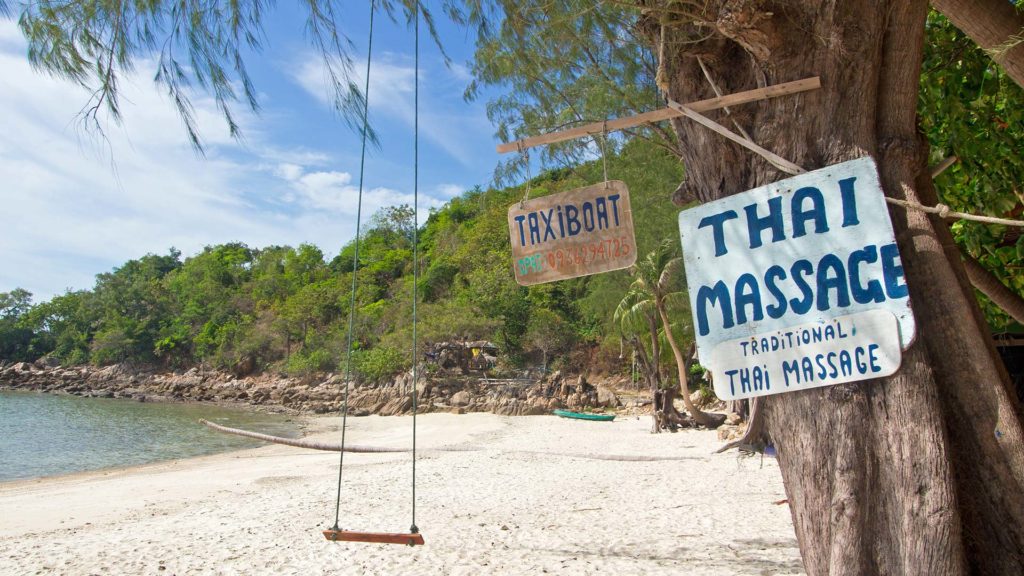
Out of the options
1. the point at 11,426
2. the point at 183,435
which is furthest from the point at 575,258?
the point at 11,426

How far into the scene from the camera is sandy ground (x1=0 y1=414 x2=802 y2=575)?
5137mm

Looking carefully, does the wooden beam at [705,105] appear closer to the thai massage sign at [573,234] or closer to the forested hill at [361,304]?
the thai massage sign at [573,234]

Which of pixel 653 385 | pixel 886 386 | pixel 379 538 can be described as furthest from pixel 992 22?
pixel 653 385

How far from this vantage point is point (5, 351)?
5972 cm

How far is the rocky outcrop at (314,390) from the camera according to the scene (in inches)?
1000

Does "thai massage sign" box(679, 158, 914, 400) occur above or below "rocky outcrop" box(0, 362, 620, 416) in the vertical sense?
below

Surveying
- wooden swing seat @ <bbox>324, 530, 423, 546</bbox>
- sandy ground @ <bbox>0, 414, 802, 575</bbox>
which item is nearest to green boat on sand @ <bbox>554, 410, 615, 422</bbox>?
sandy ground @ <bbox>0, 414, 802, 575</bbox>

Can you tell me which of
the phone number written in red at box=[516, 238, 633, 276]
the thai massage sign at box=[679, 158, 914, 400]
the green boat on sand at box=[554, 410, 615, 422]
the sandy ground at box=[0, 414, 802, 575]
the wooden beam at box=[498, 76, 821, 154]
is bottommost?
the sandy ground at box=[0, 414, 802, 575]

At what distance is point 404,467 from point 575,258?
948 cm

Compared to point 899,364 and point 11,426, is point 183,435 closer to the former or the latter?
point 11,426

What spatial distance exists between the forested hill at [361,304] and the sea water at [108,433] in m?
7.66

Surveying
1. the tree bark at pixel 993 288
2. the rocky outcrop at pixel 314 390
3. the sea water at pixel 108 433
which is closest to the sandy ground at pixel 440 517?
the tree bark at pixel 993 288

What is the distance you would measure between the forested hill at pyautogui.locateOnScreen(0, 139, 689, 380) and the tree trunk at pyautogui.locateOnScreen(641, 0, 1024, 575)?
4.71m

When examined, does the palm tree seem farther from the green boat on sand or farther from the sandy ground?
the green boat on sand
